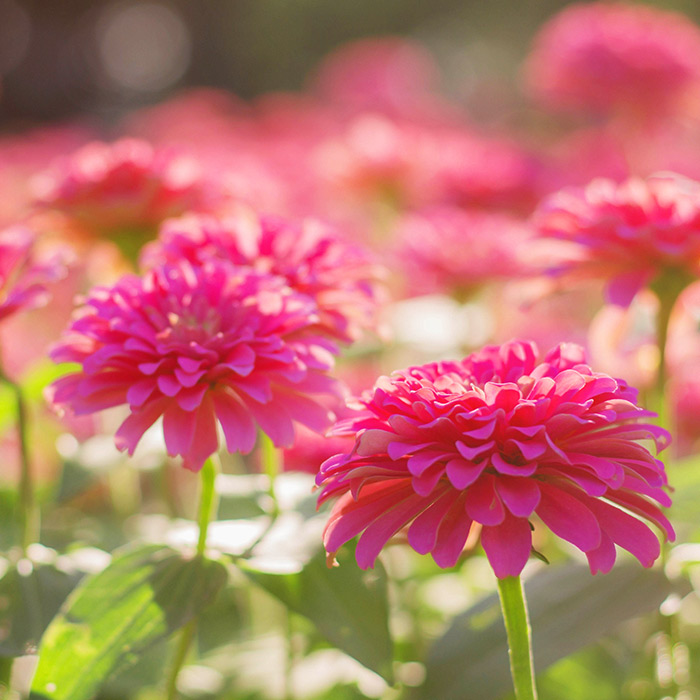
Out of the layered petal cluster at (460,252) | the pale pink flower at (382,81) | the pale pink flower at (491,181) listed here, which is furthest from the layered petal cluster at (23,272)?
the pale pink flower at (382,81)

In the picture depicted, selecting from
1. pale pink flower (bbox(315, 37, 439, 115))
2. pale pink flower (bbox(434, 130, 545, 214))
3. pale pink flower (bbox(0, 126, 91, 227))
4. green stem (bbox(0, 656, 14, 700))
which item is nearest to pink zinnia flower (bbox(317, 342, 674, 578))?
green stem (bbox(0, 656, 14, 700))

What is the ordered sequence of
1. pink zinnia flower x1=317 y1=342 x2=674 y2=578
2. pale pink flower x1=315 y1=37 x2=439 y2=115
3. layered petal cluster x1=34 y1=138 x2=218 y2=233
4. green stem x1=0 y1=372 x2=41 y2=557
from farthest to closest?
1. pale pink flower x1=315 y1=37 x2=439 y2=115
2. layered petal cluster x1=34 y1=138 x2=218 y2=233
3. green stem x1=0 y1=372 x2=41 y2=557
4. pink zinnia flower x1=317 y1=342 x2=674 y2=578

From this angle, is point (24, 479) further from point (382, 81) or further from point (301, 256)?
point (382, 81)

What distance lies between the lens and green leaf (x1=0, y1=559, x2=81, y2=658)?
558 mm

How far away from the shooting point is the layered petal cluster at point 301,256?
60 centimetres

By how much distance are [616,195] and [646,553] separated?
33 centimetres

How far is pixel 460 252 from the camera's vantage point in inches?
37.3

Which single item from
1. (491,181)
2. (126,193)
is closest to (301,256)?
(126,193)

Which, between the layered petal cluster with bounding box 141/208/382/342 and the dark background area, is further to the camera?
the dark background area

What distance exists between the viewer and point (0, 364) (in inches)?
Answer: 25.4

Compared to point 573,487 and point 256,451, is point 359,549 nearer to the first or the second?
point 573,487

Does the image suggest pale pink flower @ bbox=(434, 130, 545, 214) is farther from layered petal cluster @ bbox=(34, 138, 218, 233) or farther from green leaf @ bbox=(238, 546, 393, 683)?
green leaf @ bbox=(238, 546, 393, 683)

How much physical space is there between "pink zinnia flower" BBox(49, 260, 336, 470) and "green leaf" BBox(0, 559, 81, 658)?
0.16 metres

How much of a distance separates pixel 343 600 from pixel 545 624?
140mm
